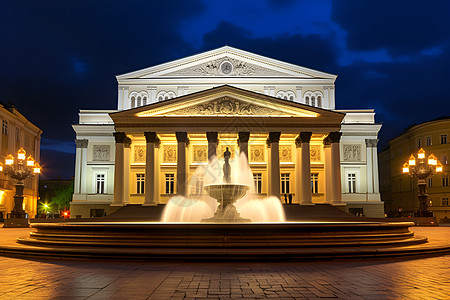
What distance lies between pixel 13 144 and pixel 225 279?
51.5 metres

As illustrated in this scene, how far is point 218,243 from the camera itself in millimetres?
12023

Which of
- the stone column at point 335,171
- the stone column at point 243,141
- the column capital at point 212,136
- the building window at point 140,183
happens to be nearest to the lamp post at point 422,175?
the stone column at point 335,171

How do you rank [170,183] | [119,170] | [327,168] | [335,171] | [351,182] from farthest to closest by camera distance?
[351,182] < [170,183] < [327,168] < [119,170] < [335,171]

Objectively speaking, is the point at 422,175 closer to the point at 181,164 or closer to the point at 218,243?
the point at 181,164

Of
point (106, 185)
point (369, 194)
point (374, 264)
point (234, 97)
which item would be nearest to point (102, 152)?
point (106, 185)

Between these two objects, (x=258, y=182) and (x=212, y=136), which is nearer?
(x=212, y=136)

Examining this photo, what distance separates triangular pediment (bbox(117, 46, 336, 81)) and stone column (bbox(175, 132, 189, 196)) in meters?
12.1

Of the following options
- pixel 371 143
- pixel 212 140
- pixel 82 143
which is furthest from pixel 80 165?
pixel 371 143

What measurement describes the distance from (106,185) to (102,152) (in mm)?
3524

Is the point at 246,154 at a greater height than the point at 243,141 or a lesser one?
lesser

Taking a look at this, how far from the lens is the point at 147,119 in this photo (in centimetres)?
4072

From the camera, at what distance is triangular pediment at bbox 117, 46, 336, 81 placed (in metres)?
50.5

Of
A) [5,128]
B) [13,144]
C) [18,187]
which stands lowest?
[18,187]

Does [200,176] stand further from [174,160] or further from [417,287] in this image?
[417,287]
